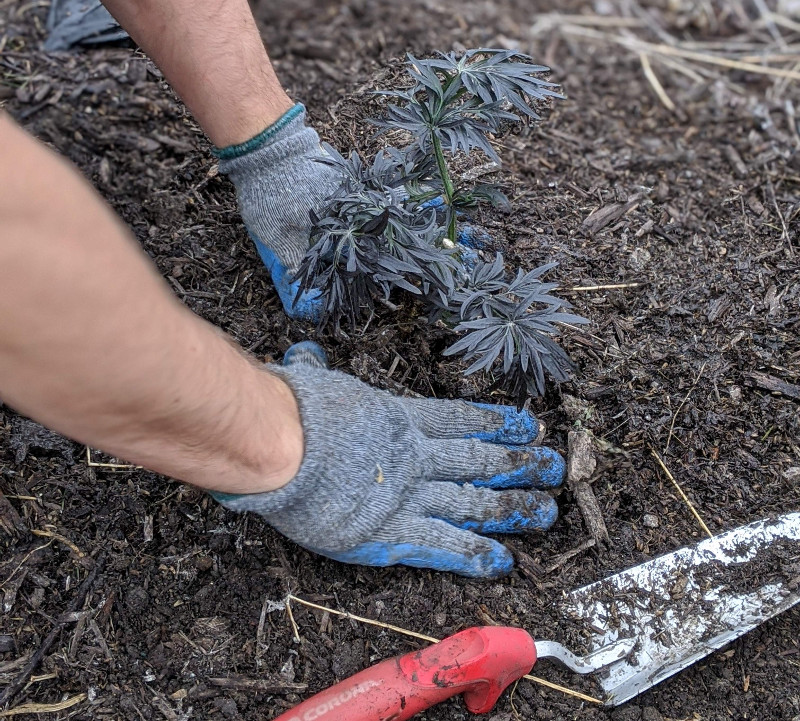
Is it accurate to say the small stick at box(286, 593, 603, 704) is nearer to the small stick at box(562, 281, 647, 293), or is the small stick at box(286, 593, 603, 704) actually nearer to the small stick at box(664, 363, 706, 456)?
the small stick at box(664, 363, 706, 456)

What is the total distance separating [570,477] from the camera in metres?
2.28

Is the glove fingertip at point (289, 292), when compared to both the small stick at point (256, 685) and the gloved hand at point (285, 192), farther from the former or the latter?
the small stick at point (256, 685)

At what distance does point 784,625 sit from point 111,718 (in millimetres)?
2004

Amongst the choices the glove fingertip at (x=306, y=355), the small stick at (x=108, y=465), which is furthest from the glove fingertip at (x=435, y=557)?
the small stick at (x=108, y=465)

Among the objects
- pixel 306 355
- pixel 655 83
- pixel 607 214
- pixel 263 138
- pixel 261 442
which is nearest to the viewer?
pixel 261 442

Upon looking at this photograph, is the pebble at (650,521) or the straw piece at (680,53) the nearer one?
the pebble at (650,521)

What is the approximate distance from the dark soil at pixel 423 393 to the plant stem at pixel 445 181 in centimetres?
40

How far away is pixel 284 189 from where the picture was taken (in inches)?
97.7

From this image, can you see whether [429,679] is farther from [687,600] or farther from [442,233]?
[442,233]

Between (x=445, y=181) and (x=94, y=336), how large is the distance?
105 centimetres

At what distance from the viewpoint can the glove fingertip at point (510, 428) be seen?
229 cm

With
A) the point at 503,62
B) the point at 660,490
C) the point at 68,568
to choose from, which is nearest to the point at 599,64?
the point at 503,62

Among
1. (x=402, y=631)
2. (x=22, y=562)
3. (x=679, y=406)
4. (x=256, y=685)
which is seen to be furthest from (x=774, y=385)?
(x=22, y=562)

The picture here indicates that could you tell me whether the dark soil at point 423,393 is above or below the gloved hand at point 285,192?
below
